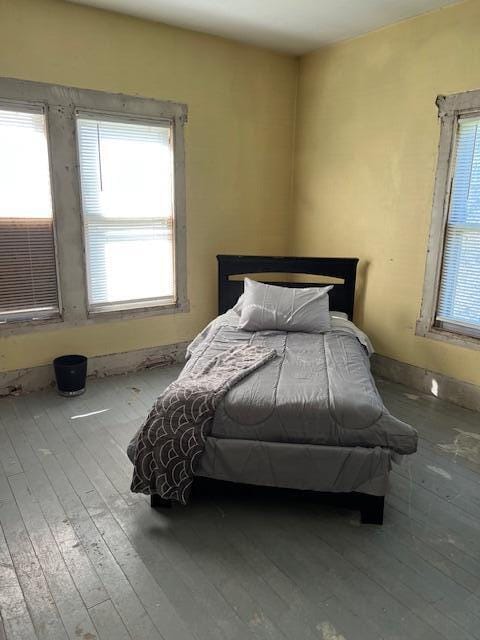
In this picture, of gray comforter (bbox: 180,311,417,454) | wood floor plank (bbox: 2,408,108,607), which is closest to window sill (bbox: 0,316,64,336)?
wood floor plank (bbox: 2,408,108,607)

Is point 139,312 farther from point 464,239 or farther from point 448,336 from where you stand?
point 464,239

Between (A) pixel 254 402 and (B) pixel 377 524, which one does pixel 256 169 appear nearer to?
(A) pixel 254 402

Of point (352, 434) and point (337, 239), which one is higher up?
point (337, 239)

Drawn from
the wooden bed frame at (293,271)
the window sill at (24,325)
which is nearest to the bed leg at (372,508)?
the wooden bed frame at (293,271)

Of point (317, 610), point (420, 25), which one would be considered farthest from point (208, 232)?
point (317, 610)

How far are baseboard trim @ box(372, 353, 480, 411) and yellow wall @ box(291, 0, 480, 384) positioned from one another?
59 millimetres

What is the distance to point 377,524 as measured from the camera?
2.23m

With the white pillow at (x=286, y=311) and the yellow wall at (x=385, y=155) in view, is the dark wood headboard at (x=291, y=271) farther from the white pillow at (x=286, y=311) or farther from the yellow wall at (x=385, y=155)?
the white pillow at (x=286, y=311)

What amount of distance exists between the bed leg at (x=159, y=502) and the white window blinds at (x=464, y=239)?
2.51 metres

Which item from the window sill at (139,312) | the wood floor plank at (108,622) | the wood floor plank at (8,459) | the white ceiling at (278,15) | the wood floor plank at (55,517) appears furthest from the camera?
the window sill at (139,312)

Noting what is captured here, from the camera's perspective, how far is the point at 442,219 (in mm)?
3516

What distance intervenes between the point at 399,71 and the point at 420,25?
0.32 metres

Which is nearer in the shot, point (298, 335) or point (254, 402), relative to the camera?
point (254, 402)

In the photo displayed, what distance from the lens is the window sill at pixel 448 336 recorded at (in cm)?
343
